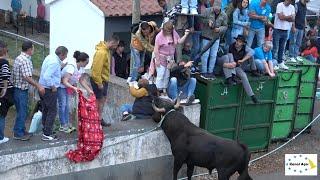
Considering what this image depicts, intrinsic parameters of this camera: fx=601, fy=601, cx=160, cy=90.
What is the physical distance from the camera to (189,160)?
1072cm

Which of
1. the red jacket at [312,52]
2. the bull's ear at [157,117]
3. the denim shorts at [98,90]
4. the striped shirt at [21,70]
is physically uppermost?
the striped shirt at [21,70]

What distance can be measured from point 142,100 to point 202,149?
151cm

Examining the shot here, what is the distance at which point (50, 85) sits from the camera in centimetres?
957

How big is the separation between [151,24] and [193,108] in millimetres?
1944

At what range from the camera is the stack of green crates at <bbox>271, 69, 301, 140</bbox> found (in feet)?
45.4

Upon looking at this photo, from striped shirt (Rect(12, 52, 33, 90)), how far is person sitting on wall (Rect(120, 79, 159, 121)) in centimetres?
235

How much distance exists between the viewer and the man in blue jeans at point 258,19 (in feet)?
43.3

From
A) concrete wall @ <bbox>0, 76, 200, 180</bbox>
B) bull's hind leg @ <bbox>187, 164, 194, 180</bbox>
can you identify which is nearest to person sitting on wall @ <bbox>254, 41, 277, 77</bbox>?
concrete wall @ <bbox>0, 76, 200, 180</bbox>

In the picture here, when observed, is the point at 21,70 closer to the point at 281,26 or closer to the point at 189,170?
the point at 189,170

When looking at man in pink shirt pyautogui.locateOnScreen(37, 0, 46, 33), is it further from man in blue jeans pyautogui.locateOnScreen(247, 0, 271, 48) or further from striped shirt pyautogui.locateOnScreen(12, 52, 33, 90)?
striped shirt pyautogui.locateOnScreen(12, 52, 33, 90)

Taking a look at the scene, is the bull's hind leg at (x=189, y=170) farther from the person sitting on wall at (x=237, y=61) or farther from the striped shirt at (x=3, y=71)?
the striped shirt at (x=3, y=71)

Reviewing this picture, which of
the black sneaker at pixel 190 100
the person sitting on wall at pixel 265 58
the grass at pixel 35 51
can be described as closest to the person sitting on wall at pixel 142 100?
the black sneaker at pixel 190 100

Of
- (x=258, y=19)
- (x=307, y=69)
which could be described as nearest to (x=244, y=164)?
(x=258, y=19)

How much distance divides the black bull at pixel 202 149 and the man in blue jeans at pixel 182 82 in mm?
888
